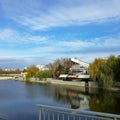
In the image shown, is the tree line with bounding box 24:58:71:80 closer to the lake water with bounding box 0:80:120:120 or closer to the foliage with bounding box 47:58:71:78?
the foliage with bounding box 47:58:71:78

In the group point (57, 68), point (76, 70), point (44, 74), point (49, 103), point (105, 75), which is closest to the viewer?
point (49, 103)

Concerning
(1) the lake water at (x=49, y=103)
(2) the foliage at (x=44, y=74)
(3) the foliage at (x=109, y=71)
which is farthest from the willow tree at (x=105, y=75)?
(2) the foliage at (x=44, y=74)

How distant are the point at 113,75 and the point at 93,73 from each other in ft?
15.4

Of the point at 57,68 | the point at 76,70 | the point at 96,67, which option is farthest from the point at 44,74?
the point at 96,67

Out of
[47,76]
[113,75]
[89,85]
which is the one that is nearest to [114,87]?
[113,75]

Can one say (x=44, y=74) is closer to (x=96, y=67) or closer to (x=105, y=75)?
(x=96, y=67)

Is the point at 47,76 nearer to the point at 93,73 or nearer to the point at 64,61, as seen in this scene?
the point at 64,61

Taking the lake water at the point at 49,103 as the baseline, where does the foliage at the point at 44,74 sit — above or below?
above

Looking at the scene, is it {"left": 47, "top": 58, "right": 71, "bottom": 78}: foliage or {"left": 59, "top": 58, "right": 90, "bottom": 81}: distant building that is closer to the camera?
{"left": 59, "top": 58, "right": 90, "bottom": 81}: distant building

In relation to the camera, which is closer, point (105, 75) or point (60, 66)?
point (105, 75)

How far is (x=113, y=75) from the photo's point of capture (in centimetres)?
3161

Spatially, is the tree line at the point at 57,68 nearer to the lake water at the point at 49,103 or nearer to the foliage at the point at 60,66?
the foliage at the point at 60,66

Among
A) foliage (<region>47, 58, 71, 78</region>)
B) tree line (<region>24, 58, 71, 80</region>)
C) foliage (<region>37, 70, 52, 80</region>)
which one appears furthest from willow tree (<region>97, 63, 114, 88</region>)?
foliage (<region>37, 70, 52, 80</region>)

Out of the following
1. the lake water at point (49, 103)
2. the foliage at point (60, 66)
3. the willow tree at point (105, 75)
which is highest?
the foliage at point (60, 66)
